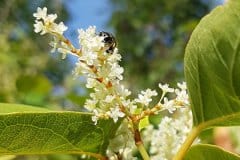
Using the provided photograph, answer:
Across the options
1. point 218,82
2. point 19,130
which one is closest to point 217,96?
point 218,82

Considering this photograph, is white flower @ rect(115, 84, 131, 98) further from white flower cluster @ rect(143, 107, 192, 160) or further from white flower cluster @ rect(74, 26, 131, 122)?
white flower cluster @ rect(143, 107, 192, 160)

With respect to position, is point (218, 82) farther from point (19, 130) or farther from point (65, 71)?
point (65, 71)

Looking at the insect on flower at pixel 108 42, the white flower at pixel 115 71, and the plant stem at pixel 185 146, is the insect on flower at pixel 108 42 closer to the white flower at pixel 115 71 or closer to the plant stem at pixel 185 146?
the white flower at pixel 115 71

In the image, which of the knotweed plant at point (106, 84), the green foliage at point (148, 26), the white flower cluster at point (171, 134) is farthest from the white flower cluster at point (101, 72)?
the green foliage at point (148, 26)

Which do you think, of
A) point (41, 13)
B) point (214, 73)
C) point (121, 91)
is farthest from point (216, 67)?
point (41, 13)

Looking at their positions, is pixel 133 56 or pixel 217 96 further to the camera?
pixel 133 56

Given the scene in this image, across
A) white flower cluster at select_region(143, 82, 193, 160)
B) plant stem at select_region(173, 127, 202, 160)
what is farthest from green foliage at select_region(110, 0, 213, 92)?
plant stem at select_region(173, 127, 202, 160)
